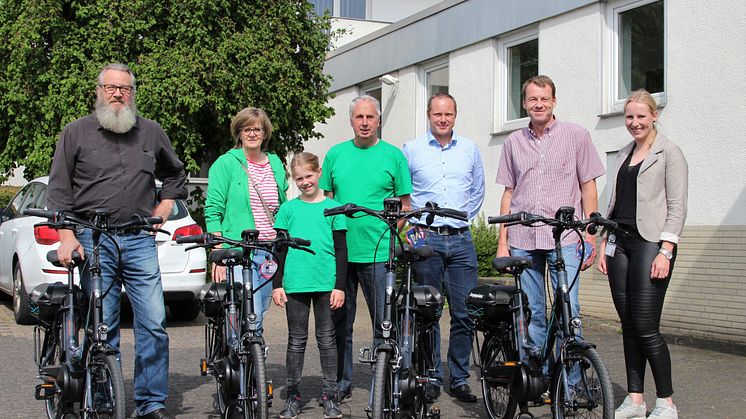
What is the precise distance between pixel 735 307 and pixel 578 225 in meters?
5.21

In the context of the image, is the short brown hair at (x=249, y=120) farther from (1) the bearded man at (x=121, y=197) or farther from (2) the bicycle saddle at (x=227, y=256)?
(2) the bicycle saddle at (x=227, y=256)

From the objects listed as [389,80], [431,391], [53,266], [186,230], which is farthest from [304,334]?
[389,80]

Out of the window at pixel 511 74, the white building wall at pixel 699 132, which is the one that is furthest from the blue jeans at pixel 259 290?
the window at pixel 511 74

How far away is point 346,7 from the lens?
103 feet

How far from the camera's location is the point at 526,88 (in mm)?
6309

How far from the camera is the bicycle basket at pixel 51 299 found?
577cm

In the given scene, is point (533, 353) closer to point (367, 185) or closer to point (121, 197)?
point (367, 185)

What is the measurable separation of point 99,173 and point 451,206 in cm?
248

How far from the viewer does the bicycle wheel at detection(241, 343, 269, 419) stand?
518 centimetres

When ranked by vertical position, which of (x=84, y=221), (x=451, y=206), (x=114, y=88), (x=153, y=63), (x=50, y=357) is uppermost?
(x=153, y=63)

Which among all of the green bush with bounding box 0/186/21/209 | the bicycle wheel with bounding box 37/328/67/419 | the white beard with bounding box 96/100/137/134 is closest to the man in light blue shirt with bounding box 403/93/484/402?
the white beard with bounding box 96/100/137/134

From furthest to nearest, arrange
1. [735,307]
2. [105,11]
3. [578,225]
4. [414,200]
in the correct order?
1. [105,11]
2. [735,307]
3. [414,200]
4. [578,225]

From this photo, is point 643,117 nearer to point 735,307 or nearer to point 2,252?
point 735,307

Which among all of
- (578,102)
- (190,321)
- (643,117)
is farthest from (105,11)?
(643,117)
